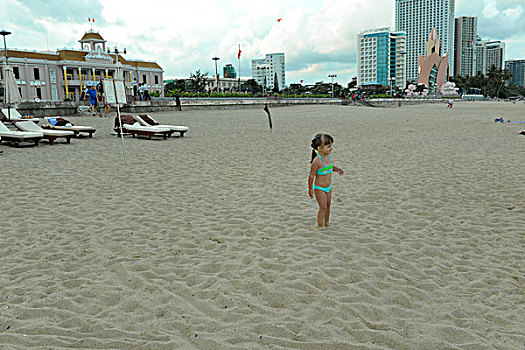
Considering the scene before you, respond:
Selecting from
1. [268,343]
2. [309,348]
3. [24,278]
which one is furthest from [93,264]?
[309,348]

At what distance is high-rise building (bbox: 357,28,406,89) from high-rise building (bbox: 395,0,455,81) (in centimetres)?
2341

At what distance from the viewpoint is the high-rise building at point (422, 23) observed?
17588cm

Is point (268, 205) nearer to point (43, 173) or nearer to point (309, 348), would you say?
point (309, 348)

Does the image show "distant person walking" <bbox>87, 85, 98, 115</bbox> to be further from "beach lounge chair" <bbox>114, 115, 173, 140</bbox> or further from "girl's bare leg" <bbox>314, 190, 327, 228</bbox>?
"girl's bare leg" <bbox>314, 190, 327, 228</bbox>

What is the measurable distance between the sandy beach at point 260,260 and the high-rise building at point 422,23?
186m

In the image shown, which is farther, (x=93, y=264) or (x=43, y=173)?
(x=43, y=173)

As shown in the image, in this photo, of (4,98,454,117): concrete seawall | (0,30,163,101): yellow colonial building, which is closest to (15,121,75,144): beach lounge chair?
(4,98,454,117): concrete seawall

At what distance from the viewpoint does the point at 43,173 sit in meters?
9.08

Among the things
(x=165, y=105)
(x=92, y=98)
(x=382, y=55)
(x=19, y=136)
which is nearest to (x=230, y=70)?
(x=382, y=55)

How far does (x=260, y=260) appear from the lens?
14.1 ft

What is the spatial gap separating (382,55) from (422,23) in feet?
159

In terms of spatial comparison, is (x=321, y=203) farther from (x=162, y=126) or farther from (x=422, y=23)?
(x=422, y=23)

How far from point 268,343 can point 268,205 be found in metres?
3.69

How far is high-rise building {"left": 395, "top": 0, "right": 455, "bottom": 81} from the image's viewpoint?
176 meters
